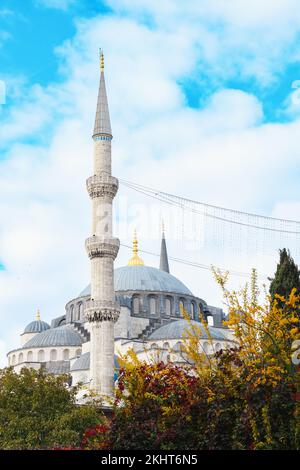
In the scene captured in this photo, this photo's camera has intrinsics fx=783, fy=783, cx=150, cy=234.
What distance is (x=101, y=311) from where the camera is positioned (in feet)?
119

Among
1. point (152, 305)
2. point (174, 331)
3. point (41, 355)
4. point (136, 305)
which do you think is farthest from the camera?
point (152, 305)

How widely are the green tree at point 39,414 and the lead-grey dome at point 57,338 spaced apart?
2652 cm

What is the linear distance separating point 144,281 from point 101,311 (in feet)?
72.7

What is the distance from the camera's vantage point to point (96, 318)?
1437 inches

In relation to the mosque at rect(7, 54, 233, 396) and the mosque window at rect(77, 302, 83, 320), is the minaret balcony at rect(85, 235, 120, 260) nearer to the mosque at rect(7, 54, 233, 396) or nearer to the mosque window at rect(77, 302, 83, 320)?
the mosque at rect(7, 54, 233, 396)

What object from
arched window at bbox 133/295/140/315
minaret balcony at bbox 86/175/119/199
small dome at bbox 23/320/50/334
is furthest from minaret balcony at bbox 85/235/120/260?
small dome at bbox 23/320/50/334

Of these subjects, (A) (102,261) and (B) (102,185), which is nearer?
(A) (102,261)

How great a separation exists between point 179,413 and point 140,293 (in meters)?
43.5

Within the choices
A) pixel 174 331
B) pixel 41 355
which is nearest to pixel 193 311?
pixel 174 331

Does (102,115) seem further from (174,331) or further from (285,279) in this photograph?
(174,331)

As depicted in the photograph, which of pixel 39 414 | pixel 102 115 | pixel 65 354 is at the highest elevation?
pixel 102 115

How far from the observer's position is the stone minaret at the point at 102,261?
36156 mm

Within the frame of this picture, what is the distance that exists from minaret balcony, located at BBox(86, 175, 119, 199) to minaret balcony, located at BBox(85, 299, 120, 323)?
520 centimetres

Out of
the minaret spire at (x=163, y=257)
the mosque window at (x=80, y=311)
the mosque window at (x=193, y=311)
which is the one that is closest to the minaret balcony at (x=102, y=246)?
the mosque window at (x=80, y=311)
